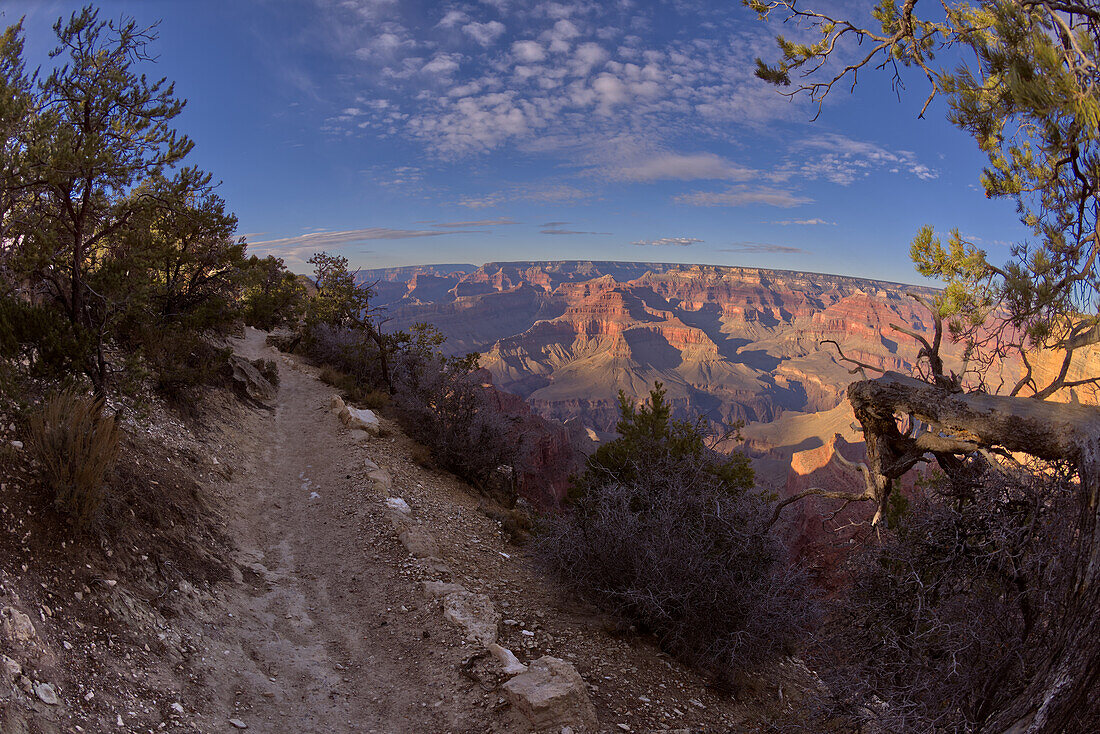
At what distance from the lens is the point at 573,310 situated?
149 metres

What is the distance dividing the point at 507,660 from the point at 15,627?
371cm

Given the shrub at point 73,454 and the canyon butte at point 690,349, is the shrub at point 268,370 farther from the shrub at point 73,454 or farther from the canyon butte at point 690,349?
the canyon butte at point 690,349

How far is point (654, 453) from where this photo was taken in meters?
8.47

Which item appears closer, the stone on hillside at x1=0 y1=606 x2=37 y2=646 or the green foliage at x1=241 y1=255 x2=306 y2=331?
the stone on hillside at x1=0 y1=606 x2=37 y2=646

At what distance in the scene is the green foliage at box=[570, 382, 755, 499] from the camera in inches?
322

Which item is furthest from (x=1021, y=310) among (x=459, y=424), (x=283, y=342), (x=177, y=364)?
(x=283, y=342)

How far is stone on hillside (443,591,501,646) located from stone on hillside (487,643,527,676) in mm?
228

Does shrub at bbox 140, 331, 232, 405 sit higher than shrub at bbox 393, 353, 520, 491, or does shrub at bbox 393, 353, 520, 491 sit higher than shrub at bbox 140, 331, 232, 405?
shrub at bbox 140, 331, 232, 405

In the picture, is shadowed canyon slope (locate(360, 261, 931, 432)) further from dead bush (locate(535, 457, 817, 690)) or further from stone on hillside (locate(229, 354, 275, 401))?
dead bush (locate(535, 457, 817, 690))

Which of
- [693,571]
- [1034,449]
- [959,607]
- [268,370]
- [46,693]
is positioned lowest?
[46,693]

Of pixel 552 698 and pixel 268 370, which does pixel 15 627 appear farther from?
pixel 268 370

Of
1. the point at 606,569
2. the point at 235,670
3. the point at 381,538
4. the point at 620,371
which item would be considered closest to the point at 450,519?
the point at 381,538

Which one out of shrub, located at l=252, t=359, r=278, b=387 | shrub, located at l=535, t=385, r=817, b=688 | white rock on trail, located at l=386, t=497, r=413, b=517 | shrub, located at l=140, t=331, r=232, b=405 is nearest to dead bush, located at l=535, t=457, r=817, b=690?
shrub, located at l=535, t=385, r=817, b=688

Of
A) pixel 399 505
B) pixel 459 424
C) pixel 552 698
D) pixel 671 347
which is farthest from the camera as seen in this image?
pixel 671 347
